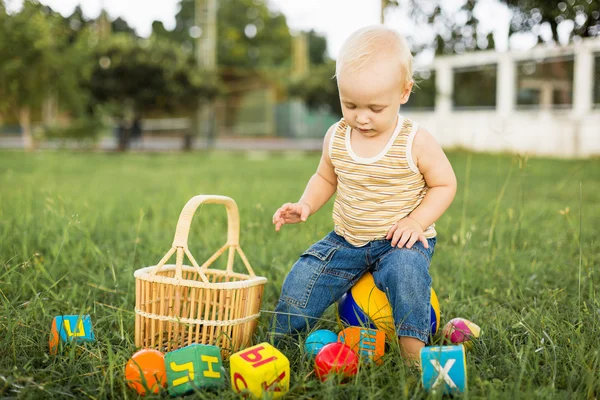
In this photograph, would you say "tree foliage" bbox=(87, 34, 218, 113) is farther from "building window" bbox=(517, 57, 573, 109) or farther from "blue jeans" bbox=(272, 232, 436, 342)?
"blue jeans" bbox=(272, 232, 436, 342)

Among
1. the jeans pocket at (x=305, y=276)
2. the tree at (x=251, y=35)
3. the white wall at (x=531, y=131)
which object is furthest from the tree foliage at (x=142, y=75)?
the tree at (x=251, y=35)

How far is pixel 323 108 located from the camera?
1994 centimetres

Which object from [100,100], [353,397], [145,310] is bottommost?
[353,397]

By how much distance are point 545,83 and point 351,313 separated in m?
14.2

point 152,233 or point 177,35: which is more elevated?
point 177,35

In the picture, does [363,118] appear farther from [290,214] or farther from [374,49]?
[290,214]

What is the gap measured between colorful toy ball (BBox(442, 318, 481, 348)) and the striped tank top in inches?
13.5

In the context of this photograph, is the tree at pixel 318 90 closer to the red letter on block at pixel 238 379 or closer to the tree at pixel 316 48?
the red letter on block at pixel 238 379

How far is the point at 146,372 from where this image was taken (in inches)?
73.7

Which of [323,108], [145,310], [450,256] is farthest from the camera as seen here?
[323,108]

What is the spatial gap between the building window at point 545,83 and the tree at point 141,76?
28.2ft

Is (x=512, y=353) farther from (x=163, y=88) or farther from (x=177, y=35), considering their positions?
(x=177, y=35)

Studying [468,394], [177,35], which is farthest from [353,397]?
[177,35]

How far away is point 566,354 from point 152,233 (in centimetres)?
260
